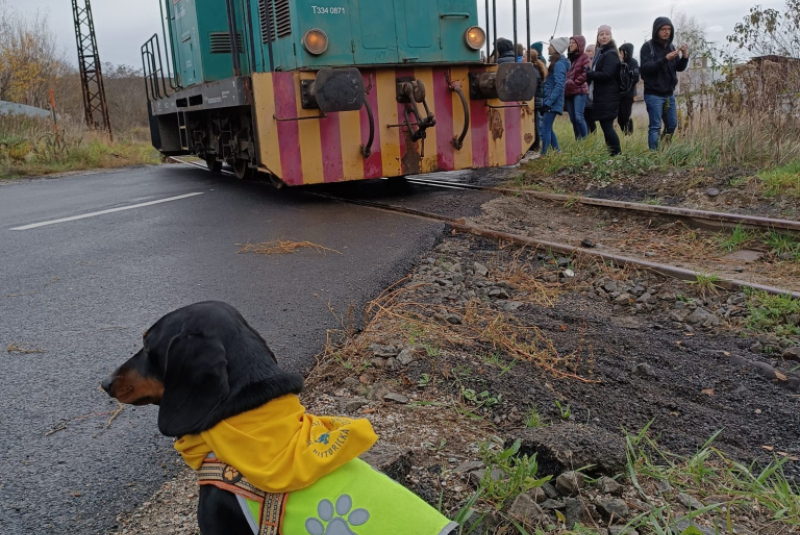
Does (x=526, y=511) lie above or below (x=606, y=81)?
below

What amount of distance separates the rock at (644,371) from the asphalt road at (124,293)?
1.52 meters

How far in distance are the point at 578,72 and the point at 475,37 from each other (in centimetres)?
204

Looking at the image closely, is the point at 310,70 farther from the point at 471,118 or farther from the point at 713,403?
the point at 713,403

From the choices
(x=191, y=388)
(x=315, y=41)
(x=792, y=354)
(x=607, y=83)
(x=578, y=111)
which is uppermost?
(x=315, y=41)

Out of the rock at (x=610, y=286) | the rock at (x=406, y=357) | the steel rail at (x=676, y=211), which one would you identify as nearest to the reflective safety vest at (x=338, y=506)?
the rock at (x=406, y=357)

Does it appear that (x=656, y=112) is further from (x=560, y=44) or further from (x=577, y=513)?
(x=577, y=513)

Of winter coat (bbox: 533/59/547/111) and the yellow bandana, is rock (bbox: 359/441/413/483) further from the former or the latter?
winter coat (bbox: 533/59/547/111)

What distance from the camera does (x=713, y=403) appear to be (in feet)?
9.38

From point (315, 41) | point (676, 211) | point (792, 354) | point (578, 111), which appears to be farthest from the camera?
point (578, 111)

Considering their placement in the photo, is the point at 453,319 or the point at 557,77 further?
the point at 557,77

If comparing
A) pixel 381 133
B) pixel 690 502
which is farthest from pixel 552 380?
pixel 381 133

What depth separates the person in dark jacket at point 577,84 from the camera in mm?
9203

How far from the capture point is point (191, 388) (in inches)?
63.7

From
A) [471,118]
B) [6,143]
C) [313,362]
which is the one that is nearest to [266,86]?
[471,118]
